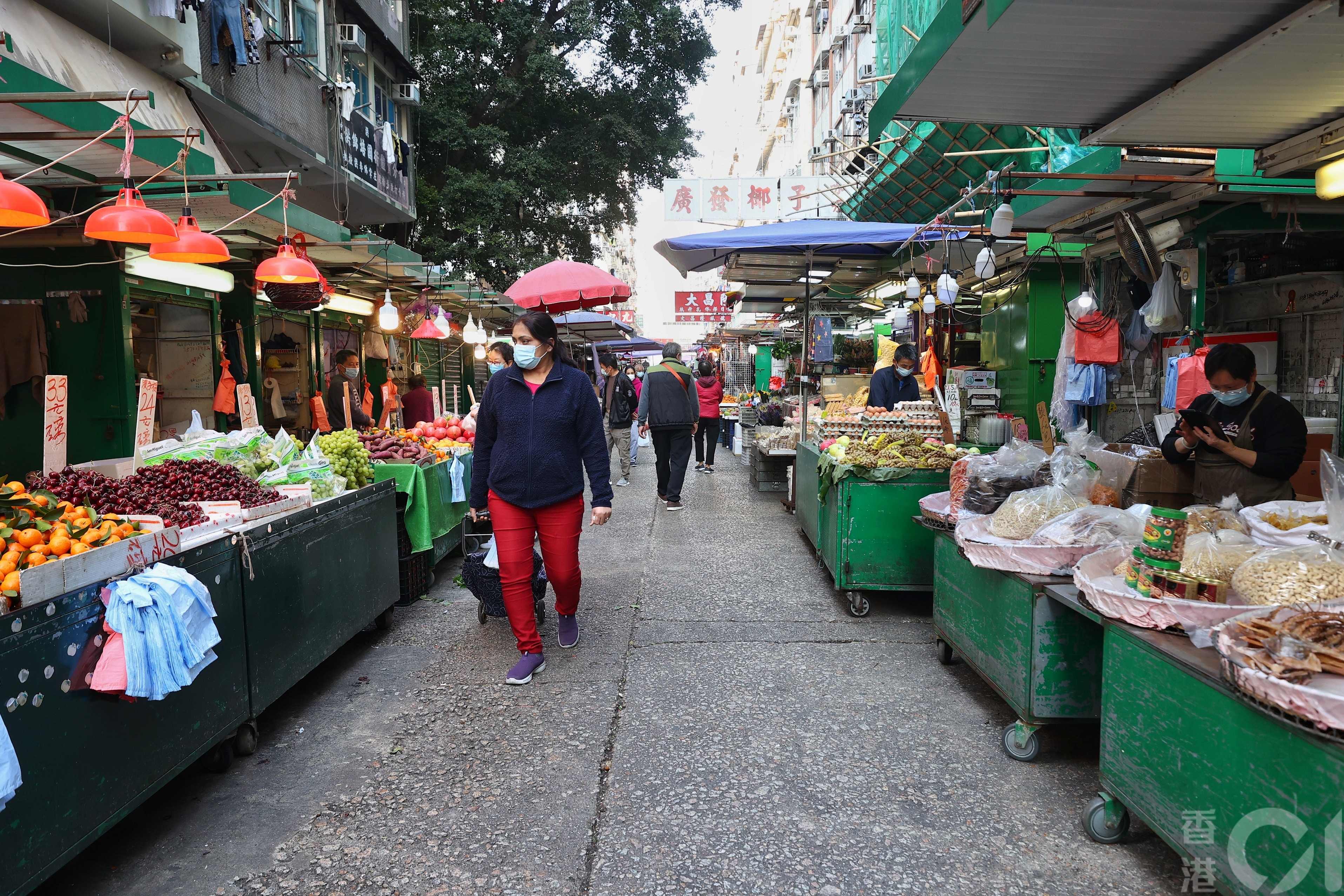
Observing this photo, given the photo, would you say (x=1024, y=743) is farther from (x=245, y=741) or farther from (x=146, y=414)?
(x=146, y=414)

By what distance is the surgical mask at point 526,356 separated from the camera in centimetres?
472

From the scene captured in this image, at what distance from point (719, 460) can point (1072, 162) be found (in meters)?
11.5

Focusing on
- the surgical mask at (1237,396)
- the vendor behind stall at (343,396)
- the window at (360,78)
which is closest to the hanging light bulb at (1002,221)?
the surgical mask at (1237,396)

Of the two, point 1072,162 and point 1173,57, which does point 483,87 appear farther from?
point 1173,57

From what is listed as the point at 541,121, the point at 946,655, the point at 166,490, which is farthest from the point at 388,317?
the point at 541,121

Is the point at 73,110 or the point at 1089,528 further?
the point at 73,110

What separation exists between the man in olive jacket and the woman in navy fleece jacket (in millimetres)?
5658

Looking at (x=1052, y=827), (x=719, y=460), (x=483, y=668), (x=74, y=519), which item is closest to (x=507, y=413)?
(x=483, y=668)

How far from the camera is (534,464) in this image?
464cm

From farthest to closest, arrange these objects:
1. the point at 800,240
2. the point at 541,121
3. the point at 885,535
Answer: the point at 541,121 → the point at 800,240 → the point at 885,535

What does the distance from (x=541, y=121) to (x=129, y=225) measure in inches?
726

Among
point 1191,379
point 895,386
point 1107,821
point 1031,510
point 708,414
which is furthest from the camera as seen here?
point 708,414

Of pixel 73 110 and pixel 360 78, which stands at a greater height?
pixel 360 78

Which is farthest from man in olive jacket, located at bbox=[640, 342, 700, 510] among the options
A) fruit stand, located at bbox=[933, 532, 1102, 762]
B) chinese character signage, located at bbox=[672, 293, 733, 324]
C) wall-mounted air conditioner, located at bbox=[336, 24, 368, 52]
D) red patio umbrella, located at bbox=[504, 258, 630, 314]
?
chinese character signage, located at bbox=[672, 293, 733, 324]
